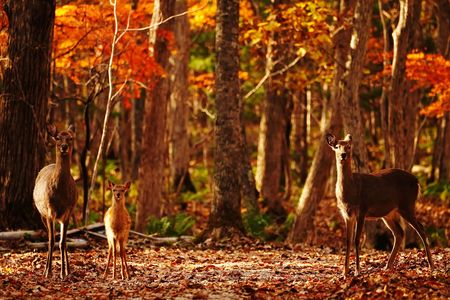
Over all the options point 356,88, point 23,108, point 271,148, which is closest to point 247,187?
point 271,148

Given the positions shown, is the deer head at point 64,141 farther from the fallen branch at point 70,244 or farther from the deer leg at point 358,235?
the fallen branch at point 70,244

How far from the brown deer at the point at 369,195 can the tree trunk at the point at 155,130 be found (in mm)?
9629

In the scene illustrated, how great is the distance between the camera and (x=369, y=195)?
11.2 meters

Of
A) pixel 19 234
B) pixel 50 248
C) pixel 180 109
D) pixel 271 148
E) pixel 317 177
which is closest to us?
pixel 50 248

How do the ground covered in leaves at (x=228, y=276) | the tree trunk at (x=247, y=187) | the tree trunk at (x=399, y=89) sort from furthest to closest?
the tree trunk at (x=247, y=187) → the tree trunk at (x=399, y=89) → the ground covered in leaves at (x=228, y=276)

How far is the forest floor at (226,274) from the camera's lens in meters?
9.59

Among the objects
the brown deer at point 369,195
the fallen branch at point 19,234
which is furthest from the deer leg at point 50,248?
the brown deer at point 369,195

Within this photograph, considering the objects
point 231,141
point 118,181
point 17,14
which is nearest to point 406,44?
point 231,141

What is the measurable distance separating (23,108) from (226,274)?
6.32 m

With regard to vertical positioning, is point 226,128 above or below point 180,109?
below

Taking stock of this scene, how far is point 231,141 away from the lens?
656 inches

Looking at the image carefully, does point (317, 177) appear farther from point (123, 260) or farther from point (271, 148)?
point (123, 260)

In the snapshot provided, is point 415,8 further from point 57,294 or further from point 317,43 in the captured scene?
point 57,294

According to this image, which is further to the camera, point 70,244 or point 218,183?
point 218,183
